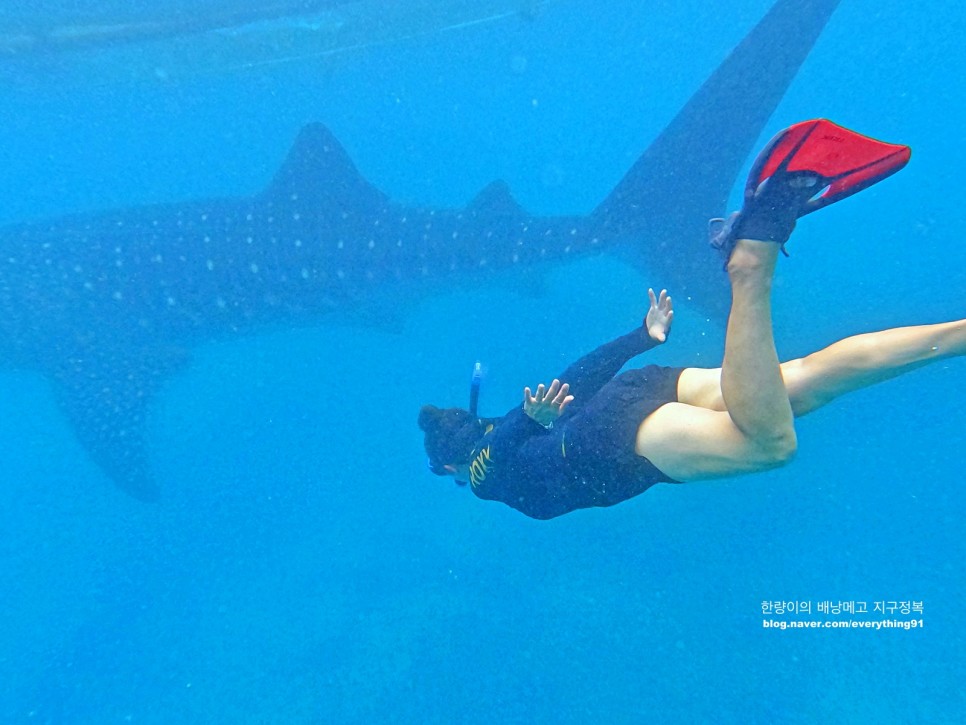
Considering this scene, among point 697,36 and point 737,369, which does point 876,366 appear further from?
point 697,36

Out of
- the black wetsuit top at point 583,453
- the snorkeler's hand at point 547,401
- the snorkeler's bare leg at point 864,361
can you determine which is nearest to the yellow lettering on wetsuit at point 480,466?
the black wetsuit top at point 583,453

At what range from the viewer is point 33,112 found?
12.2 m

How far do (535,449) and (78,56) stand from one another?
499 inches

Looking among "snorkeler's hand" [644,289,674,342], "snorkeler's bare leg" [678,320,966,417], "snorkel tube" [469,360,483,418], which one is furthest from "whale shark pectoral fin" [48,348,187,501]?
"snorkeler's bare leg" [678,320,966,417]

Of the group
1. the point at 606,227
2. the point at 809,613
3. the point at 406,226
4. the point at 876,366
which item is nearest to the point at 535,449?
the point at 876,366

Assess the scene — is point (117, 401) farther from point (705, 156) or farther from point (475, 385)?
point (705, 156)

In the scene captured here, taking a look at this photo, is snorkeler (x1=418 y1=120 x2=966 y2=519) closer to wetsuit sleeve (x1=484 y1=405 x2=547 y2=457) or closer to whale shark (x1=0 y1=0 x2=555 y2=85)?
wetsuit sleeve (x1=484 y1=405 x2=547 y2=457)

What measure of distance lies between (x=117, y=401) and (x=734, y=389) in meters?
9.68

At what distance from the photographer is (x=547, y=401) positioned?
3.04m

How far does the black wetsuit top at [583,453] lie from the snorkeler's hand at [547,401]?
5.3 inches

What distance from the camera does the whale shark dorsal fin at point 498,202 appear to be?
658 centimetres

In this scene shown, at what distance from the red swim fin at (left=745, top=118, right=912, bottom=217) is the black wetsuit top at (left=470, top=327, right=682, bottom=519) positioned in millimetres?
1331

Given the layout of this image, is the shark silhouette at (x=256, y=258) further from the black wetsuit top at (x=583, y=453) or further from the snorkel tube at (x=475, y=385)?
the black wetsuit top at (x=583, y=453)

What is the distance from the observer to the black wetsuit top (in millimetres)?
2965
